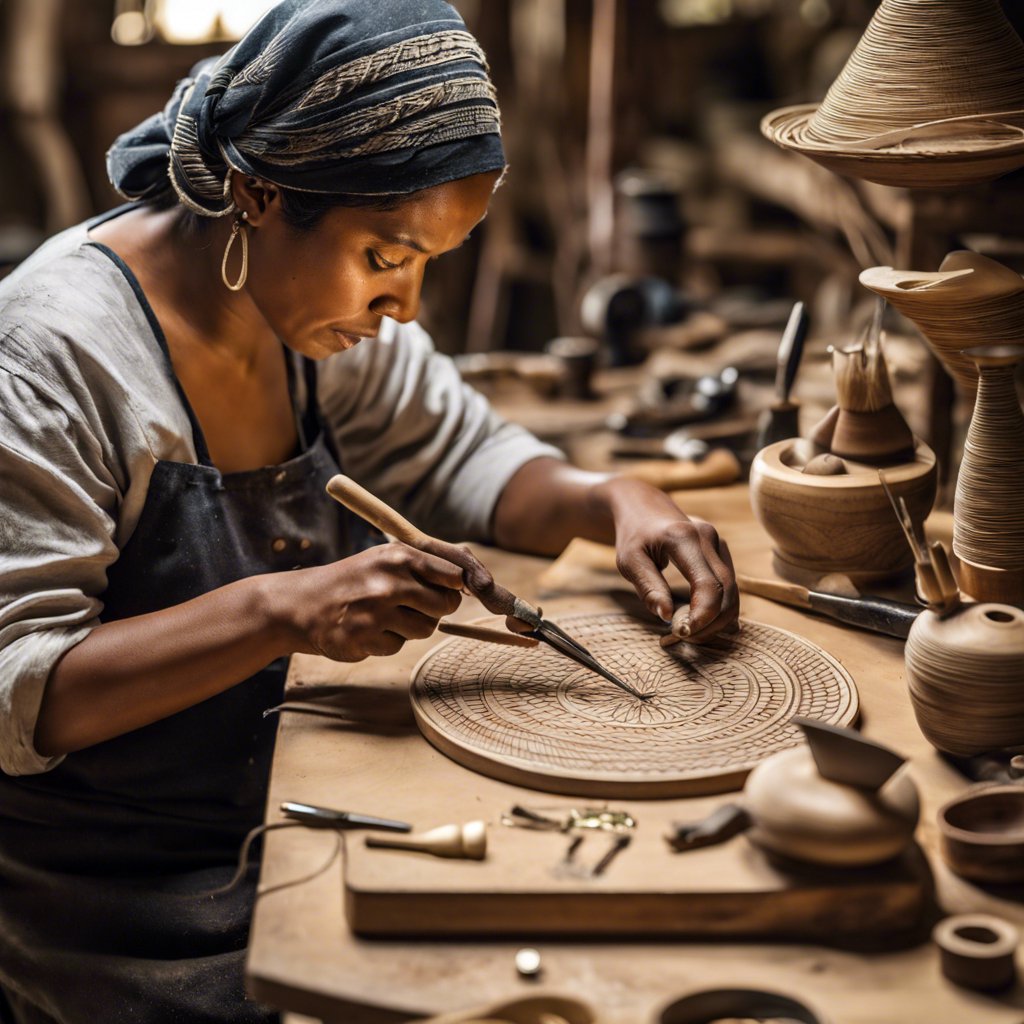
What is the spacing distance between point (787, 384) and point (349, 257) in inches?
39.6

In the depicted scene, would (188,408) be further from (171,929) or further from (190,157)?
(171,929)

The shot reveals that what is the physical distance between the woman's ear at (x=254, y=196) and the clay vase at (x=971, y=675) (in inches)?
46.8

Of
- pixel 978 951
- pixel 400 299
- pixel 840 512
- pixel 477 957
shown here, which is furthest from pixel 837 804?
pixel 400 299

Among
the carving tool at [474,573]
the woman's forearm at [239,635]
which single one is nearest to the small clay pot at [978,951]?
the carving tool at [474,573]

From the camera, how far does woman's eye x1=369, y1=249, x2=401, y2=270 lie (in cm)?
203

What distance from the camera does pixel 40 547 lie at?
1.83 m

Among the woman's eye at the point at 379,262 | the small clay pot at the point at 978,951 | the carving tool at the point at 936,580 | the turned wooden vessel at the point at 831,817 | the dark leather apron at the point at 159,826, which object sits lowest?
the dark leather apron at the point at 159,826

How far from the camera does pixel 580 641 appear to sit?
206 cm

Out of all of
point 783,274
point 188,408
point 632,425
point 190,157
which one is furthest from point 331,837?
point 783,274

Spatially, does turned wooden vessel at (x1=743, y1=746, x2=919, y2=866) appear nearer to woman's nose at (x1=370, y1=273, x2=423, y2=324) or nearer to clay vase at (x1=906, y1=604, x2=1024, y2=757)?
clay vase at (x1=906, y1=604, x2=1024, y2=757)

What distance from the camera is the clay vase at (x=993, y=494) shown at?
1.90m

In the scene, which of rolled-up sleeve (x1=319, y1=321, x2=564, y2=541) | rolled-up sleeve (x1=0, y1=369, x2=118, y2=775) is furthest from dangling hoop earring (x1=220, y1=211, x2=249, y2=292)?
rolled-up sleeve (x1=319, y1=321, x2=564, y2=541)

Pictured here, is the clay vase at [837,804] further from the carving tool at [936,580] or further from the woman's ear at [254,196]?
the woman's ear at [254,196]

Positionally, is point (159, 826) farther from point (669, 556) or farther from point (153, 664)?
point (669, 556)
